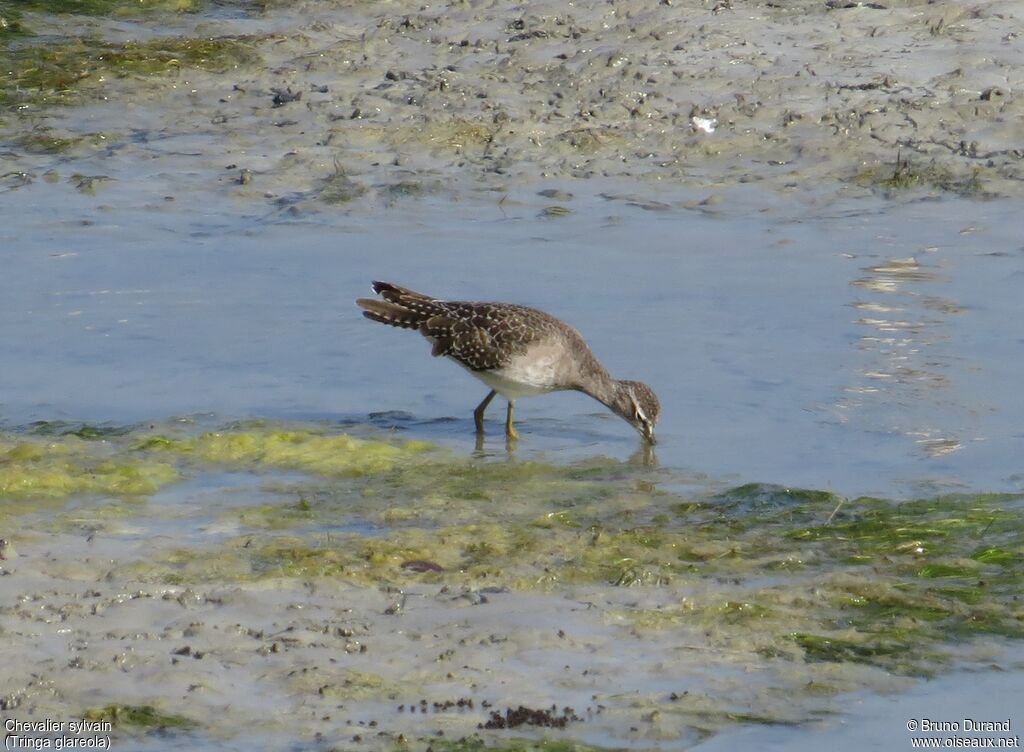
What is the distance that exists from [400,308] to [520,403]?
1.11 m

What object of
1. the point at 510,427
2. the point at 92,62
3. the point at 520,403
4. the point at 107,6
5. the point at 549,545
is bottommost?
the point at 520,403

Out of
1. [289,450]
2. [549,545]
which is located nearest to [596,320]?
[289,450]

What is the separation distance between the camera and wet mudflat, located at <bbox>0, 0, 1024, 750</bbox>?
6133mm

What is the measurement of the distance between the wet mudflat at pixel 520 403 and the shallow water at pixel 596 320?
4 cm

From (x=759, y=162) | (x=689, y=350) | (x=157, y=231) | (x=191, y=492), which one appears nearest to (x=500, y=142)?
(x=759, y=162)

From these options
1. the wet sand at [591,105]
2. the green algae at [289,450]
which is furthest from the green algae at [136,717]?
the wet sand at [591,105]

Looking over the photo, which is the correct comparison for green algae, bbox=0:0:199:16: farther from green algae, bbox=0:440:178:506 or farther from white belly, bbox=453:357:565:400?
green algae, bbox=0:440:178:506

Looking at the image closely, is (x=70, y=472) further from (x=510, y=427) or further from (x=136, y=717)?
(x=136, y=717)

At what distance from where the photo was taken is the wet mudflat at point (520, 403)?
6.13 metres

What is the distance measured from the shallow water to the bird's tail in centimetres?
43

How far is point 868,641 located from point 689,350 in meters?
4.22

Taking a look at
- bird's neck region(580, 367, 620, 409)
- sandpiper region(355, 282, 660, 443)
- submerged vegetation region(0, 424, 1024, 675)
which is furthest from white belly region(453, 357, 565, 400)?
submerged vegetation region(0, 424, 1024, 675)

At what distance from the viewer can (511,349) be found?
31.4ft

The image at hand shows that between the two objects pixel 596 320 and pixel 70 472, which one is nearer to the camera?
pixel 70 472
